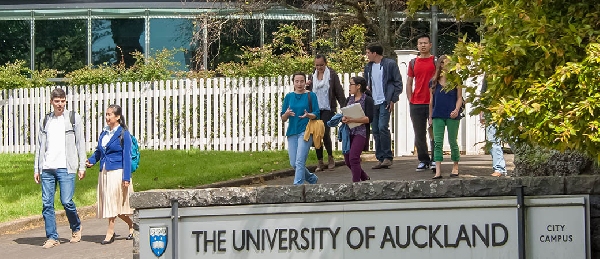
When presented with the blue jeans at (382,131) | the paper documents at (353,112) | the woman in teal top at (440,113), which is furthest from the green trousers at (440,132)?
the blue jeans at (382,131)

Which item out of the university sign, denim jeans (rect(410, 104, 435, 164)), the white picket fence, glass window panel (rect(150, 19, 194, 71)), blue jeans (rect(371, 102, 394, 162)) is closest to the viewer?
the university sign

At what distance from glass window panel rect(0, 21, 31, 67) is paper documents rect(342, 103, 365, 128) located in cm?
1443

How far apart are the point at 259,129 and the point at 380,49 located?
17.8ft

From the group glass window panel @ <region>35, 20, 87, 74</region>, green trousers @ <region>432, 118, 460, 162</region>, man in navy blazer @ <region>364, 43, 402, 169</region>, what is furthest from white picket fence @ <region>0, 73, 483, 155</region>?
green trousers @ <region>432, 118, 460, 162</region>

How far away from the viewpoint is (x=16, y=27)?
24891mm

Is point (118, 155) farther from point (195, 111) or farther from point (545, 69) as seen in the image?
point (195, 111)

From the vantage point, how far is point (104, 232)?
41.3 ft

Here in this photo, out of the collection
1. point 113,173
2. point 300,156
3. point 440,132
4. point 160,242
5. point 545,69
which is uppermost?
point 545,69

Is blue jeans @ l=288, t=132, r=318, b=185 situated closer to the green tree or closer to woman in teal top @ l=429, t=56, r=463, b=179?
woman in teal top @ l=429, t=56, r=463, b=179

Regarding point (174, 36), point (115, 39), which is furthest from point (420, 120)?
point (115, 39)

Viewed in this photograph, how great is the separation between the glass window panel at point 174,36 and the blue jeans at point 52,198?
12362 mm

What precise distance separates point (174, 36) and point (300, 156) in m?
12.5

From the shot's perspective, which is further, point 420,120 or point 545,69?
point 420,120

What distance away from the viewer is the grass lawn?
1397 cm
